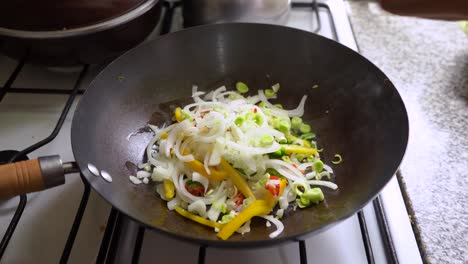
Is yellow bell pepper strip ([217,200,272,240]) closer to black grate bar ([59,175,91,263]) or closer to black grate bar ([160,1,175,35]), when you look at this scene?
black grate bar ([59,175,91,263])

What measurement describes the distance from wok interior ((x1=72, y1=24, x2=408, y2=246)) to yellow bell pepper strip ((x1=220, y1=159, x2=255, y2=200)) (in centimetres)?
5

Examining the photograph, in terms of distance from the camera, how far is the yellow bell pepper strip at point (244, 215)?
628 mm

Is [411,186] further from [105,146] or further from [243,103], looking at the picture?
[105,146]

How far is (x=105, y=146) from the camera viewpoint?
0.73 metres

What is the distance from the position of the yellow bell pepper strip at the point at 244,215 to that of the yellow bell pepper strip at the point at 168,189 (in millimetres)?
107

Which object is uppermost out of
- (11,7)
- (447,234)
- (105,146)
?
(11,7)

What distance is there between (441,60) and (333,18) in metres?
0.27

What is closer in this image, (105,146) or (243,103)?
(105,146)

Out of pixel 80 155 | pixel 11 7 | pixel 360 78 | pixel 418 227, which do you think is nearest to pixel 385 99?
pixel 360 78

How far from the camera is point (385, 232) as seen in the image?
2.21 ft

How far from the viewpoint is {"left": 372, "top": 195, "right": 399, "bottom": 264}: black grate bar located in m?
0.64

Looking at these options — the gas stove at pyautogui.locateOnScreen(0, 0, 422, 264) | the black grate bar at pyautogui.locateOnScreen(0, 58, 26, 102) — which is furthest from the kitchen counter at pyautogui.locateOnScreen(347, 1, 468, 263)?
the black grate bar at pyautogui.locateOnScreen(0, 58, 26, 102)

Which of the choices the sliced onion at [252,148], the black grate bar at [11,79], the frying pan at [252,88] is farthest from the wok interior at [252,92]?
the black grate bar at [11,79]

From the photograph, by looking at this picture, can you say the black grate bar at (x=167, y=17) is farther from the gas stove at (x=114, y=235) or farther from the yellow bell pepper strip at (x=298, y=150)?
the yellow bell pepper strip at (x=298, y=150)
